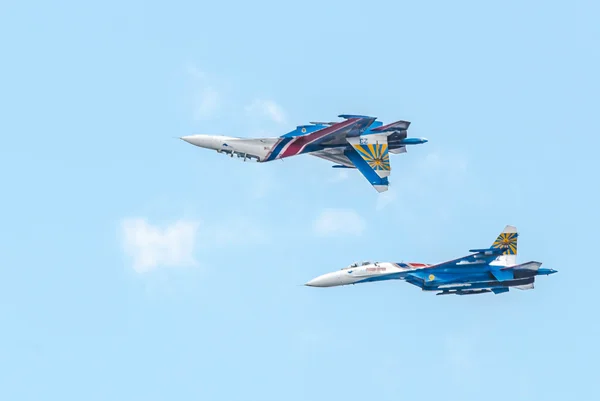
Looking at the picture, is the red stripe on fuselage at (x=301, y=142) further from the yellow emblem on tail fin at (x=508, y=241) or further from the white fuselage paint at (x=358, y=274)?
the yellow emblem on tail fin at (x=508, y=241)

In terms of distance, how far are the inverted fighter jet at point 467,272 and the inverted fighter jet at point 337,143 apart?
24.7 ft

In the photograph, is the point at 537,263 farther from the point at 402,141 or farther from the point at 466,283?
the point at 402,141

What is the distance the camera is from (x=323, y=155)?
116312 mm

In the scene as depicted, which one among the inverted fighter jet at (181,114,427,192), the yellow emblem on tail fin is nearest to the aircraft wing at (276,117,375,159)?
the inverted fighter jet at (181,114,427,192)

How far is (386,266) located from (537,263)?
10.4 metres

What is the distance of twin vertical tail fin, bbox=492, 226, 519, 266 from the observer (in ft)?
358

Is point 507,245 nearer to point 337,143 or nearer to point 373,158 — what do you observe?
point 373,158

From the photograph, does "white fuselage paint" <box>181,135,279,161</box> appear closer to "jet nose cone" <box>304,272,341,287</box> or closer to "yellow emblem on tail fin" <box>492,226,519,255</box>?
"jet nose cone" <box>304,272,341,287</box>

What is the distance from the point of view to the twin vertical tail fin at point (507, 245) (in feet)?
358

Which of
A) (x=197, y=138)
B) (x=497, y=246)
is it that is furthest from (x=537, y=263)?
(x=197, y=138)

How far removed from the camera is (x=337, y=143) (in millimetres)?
115062

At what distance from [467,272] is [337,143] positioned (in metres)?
14.2

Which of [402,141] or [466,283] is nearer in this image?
[466,283]

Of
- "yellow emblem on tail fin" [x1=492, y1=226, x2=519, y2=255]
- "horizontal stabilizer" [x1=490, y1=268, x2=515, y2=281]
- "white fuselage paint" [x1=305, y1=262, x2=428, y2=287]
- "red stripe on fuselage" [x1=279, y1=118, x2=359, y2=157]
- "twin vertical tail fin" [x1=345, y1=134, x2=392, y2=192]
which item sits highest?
"red stripe on fuselage" [x1=279, y1=118, x2=359, y2=157]
